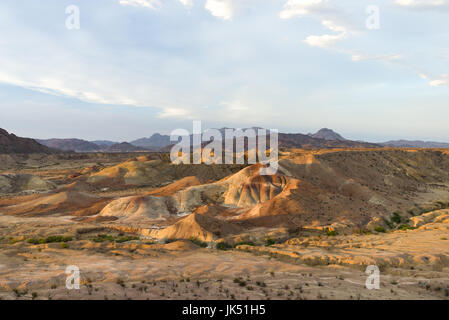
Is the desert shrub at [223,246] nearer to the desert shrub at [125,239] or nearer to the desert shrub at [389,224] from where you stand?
the desert shrub at [125,239]

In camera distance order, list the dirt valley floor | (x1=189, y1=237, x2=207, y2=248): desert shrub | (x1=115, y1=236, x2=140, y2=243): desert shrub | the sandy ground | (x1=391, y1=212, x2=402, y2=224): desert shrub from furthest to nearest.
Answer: (x1=391, y1=212, x2=402, y2=224): desert shrub, (x1=115, y1=236, x2=140, y2=243): desert shrub, (x1=189, y1=237, x2=207, y2=248): desert shrub, the dirt valley floor, the sandy ground

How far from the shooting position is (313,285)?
1100 cm

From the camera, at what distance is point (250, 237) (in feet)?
71.1

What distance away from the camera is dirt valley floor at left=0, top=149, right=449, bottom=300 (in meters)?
10.8

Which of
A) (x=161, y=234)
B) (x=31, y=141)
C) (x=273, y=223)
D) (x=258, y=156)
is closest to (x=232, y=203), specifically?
(x=273, y=223)

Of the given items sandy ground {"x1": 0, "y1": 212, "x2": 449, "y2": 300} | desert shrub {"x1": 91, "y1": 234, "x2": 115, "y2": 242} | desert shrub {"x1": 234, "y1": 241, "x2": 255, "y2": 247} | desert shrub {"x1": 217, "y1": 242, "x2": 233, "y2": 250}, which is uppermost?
sandy ground {"x1": 0, "y1": 212, "x2": 449, "y2": 300}

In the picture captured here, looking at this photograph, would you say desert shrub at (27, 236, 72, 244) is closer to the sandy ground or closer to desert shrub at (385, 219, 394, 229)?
the sandy ground

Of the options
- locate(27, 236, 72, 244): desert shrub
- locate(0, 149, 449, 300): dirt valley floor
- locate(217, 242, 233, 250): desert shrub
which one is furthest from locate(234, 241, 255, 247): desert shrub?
locate(27, 236, 72, 244): desert shrub

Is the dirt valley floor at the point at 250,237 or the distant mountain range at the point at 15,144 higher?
the distant mountain range at the point at 15,144

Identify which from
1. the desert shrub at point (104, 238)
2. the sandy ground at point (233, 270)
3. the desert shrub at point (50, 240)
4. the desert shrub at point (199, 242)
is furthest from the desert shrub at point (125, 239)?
the desert shrub at point (199, 242)

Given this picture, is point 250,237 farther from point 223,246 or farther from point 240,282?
point 240,282

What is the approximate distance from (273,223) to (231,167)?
3359 cm

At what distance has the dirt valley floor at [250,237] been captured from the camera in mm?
10750
